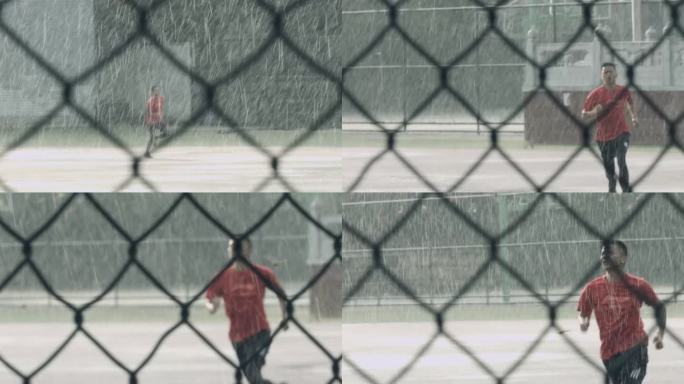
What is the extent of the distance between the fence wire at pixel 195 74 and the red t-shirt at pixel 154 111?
0.03 meters

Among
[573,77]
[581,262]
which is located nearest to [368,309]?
[581,262]

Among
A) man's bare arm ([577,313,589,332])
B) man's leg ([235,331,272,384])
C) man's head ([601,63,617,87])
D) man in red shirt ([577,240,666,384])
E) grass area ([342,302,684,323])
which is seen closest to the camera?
man's leg ([235,331,272,384])

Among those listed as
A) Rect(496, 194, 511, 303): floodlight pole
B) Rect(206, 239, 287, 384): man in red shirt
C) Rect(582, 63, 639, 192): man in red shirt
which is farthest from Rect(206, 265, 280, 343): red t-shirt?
Rect(496, 194, 511, 303): floodlight pole

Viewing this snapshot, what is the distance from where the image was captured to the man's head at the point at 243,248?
24.7 inches

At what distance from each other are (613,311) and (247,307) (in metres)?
0.72

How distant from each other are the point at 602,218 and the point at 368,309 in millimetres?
1580

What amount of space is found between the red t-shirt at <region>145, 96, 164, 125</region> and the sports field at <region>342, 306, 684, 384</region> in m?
4.31

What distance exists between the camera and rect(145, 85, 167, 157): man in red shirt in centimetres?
65

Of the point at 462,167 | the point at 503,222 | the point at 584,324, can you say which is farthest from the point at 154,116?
the point at 462,167

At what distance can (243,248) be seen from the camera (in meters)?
0.64

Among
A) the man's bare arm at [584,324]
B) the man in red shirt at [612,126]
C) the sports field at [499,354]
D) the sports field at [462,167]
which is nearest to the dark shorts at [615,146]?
the man in red shirt at [612,126]

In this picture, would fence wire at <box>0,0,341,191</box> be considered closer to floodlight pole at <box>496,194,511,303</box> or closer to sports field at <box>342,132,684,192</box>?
floodlight pole at <box>496,194,511,303</box>

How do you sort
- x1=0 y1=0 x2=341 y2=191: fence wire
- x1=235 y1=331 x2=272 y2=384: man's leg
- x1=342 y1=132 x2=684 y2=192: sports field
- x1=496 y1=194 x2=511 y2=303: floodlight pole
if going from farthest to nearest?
x1=342 y1=132 x2=684 y2=192: sports field
x1=496 y1=194 x2=511 y2=303: floodlight pole
x1=235 y1=331 x2=272 y2=384: man's leg
x1=0 y1=0 x2=341 y2=191: fence wire

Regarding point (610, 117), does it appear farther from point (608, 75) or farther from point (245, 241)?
point (245, 241)
